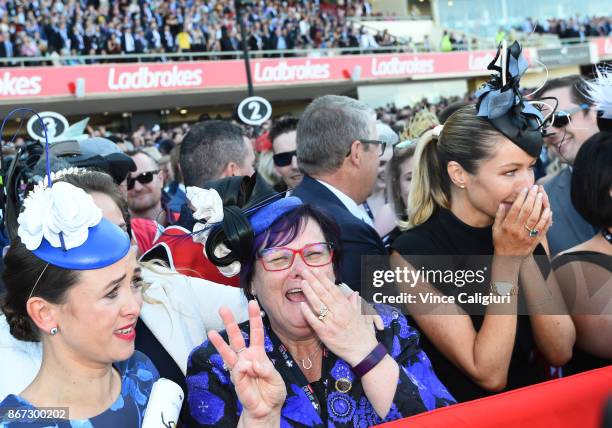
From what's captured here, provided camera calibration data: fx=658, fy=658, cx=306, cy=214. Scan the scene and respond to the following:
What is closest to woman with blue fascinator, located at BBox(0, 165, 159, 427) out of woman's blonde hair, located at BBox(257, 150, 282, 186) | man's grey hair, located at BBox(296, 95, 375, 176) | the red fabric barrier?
the red fabric barrier

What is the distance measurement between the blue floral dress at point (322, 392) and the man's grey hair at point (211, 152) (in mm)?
1869

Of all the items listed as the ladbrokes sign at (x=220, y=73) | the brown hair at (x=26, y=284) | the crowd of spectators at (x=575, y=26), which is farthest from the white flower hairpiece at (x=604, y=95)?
the crowd of spectators at (x=575, y=26)

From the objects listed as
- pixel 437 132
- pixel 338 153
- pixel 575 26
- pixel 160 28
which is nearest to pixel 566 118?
pixel 338 153

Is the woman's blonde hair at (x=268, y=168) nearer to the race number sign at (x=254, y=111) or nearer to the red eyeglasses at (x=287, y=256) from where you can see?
the race number sign at (x=254, y=111)

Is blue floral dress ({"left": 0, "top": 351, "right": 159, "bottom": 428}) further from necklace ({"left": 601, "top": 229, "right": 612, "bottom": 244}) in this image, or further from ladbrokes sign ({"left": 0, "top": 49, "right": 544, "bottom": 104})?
ladbrokes sign ({"left": 0, "top": 49, "right": 544, "bottom": 104})

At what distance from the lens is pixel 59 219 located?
5.42 ft

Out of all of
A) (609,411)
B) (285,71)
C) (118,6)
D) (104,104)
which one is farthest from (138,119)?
(609,411)

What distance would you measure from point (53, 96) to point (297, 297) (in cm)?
1747

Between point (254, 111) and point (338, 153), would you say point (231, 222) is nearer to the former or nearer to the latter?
point (338, 153)

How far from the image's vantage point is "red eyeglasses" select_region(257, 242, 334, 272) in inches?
76.8

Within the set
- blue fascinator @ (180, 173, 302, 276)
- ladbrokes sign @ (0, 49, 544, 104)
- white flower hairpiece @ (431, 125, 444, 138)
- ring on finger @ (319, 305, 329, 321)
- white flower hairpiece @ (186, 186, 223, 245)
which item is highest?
white flower hairpiece @ (431, 125, 444, 138)

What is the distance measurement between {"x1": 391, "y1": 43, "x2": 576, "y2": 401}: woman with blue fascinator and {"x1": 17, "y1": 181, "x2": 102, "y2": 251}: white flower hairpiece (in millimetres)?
1086

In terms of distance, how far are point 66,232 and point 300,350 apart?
2.48ft

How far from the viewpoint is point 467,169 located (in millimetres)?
2299
